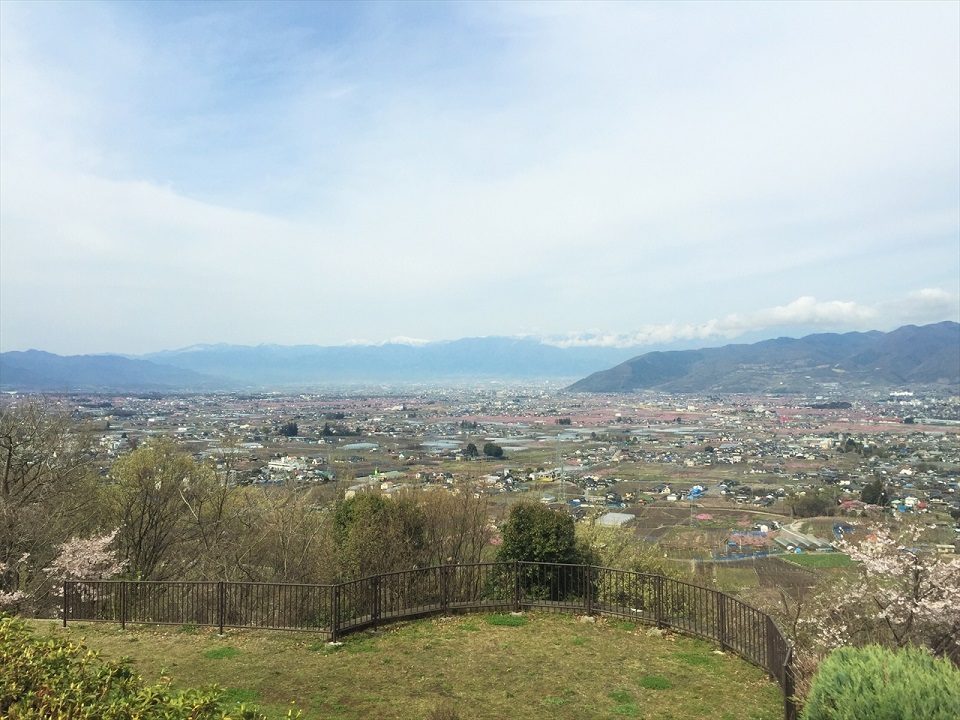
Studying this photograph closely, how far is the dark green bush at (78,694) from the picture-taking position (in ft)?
11.7

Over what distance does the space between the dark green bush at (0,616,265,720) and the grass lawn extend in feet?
11.0

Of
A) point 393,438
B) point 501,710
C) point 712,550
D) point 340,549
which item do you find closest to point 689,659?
point 501,710

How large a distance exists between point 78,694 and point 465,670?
6365mm

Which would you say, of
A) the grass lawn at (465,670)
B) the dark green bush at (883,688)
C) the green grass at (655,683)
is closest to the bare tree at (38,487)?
the grass lawn at (465,670)

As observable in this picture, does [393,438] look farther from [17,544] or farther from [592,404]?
[592,404]

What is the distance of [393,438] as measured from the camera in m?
68.8

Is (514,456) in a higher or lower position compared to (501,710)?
lower

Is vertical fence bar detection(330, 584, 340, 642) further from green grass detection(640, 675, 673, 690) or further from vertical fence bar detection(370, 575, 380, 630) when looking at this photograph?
green grass detection(640, 675, 673, 690)

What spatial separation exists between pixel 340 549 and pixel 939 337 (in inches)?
9543

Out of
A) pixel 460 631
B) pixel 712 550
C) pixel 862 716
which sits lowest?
pixel 712 550

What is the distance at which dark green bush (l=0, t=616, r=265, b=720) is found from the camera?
3.56 meters

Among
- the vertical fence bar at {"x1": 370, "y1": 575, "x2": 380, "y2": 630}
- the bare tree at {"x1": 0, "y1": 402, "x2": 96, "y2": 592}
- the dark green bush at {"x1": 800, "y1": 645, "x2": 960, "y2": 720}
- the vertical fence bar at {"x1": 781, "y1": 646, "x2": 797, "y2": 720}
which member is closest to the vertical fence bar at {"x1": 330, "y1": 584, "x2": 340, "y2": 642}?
the vertical fence bar at {"x1": 370, "y1": 575, "x2": 380, "y2": 630}

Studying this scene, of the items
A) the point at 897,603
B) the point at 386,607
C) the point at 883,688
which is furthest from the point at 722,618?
the point at 386,607

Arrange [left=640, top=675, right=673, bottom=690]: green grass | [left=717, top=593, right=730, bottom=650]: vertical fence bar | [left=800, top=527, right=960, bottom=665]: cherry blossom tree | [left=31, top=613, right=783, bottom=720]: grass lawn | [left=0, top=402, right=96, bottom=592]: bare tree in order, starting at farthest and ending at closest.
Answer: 1. [left=0, top=402, right=96, bottom=592]: bare tree
2. [left=800, top=527, right=960, bottom=665]: cherry blossom tree
3. [left=717, top=593, right=730, bottom=650]: vertical fence bar
4. [left=640, top=675, right=673, bottom=690]: green grass
5. [left=31, top=613, right=783, bottom=720]: grass lawn
